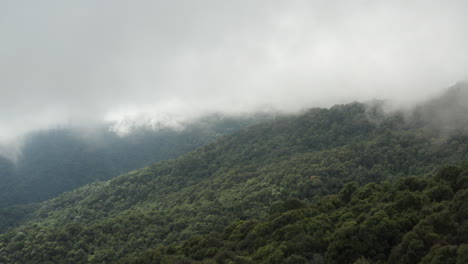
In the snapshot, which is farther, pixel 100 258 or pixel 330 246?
pixel 100 258

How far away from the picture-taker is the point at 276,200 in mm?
101375

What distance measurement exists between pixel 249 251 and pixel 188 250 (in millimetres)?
9741

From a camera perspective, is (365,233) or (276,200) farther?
(276,200)

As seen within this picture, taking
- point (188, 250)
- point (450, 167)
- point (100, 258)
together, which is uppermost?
point (450, 167)

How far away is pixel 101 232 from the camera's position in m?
96.0

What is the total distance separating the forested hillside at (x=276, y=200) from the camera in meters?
42.8

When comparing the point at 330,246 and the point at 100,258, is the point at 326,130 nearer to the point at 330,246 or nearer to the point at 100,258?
the point at 100,258

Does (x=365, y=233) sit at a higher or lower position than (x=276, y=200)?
higher

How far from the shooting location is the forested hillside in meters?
42.8

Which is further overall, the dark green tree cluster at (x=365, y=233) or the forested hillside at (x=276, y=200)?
the forested hillside at (x=276, y=200)

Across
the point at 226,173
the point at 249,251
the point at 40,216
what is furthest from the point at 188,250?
the point at 40,216

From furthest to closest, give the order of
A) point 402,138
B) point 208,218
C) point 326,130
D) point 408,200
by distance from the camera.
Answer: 1. point 326,130
2. point 402,138
3. point 208,218
4. point 408,200

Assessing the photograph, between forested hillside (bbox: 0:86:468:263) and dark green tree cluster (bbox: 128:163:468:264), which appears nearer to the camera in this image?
dark green tree cluster (bbox: 128:163:468:264)

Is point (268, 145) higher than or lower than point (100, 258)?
higher
